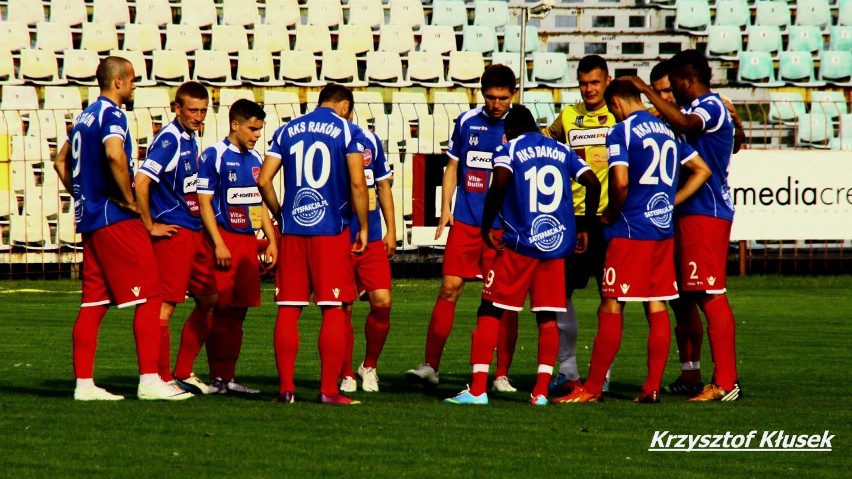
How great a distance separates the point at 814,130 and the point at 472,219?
1387 centimetres

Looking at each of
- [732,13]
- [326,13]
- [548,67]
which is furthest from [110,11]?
[732,13]

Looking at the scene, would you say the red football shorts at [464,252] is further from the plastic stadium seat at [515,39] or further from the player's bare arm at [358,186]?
the plastic stadium seat at [515,39]

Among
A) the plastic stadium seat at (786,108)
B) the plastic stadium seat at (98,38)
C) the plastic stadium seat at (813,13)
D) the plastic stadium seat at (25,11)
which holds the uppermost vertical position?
the plastic stadium seat at (813,13)

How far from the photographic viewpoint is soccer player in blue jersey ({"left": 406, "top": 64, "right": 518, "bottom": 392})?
842 centimetres

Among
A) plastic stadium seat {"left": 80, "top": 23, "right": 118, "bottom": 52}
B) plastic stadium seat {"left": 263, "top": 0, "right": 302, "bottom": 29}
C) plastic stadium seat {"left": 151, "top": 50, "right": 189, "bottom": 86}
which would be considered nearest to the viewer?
plastic stadium seat {"left": 151, "top": 50, "right": 189, "bottom": 86}

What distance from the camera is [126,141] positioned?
7465mm

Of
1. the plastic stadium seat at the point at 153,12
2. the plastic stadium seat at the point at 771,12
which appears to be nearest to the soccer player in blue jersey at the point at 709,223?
the plastic stadium seat at the point at 153,12

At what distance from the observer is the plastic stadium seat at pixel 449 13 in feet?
76.5

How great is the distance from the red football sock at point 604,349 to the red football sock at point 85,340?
10.1ft

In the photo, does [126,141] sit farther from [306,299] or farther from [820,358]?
[820,358]

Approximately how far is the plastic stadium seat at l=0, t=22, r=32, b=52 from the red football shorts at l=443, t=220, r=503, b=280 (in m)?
14.3

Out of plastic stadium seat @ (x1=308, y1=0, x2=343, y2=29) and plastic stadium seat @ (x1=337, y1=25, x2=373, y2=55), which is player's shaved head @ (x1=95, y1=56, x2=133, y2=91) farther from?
plastic stadium seat @ (x1=308, y1=0, x2=343, y2=29)

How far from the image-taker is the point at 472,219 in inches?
336

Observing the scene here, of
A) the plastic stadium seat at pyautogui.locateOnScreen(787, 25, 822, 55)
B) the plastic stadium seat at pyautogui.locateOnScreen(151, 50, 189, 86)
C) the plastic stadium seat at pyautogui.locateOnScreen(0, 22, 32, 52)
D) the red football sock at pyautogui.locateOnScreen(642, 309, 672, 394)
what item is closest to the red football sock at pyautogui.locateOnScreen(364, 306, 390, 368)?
the red football sock at pyautogui.locateOnScreen(642, 309, 672, 394)
